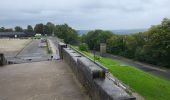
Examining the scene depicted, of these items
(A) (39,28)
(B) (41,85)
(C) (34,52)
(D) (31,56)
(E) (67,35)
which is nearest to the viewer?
(B) (41,85)

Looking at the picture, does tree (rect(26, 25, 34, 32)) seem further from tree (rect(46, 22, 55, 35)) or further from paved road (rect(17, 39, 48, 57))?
paved road (rect(17, 39, 48, 57))

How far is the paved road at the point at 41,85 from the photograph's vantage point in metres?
6.75

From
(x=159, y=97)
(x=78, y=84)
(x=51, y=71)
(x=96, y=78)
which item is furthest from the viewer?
(x=159, y=97)

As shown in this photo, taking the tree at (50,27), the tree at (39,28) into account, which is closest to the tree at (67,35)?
the tree at (50,27)

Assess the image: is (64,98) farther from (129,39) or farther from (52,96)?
(129,39)

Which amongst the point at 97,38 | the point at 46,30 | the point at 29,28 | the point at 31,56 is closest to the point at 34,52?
the point at 31,56

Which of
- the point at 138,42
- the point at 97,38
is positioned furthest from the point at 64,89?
the point at 97,38

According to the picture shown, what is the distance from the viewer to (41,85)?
7.88m

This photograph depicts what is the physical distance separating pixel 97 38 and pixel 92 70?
7342cm

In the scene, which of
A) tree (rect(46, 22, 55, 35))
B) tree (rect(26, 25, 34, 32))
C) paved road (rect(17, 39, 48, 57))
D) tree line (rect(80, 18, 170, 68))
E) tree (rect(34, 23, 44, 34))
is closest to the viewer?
paved road (rect(17, 39, 48, 57))

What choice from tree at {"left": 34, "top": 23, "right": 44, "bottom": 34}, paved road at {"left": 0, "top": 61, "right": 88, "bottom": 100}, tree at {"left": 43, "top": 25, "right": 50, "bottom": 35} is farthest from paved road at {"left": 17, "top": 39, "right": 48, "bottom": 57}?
tree at {"left": 34, "top": 23, "right": 44, "bottom": 34}

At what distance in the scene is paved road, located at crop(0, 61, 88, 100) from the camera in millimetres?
6746

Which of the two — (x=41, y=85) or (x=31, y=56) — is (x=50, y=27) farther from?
(x=41, y=85)

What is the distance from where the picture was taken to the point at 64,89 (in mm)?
7277
